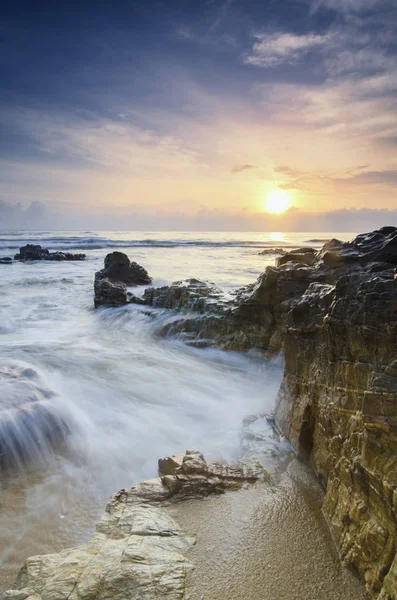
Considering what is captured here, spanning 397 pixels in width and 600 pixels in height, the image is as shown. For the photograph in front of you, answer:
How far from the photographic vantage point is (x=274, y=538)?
11.7 feet

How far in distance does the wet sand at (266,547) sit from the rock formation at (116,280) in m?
11.4

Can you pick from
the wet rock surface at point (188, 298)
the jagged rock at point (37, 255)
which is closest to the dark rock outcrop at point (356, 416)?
the wet rock surface at point (188, 298)

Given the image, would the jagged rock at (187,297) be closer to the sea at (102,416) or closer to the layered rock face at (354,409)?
the sea at (102,416)

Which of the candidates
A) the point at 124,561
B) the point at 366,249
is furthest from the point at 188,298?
the point at 124,561

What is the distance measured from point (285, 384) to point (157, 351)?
531 cm

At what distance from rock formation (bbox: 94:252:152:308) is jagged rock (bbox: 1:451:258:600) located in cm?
1134

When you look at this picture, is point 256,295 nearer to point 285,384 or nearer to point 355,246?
point 355,246

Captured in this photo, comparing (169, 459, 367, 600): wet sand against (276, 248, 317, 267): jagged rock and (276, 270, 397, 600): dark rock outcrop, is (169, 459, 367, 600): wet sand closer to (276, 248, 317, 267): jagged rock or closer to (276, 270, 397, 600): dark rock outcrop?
(276, 270, 397, 600): dark rock outcrop

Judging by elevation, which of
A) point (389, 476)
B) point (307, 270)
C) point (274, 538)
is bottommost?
point (274, 538)

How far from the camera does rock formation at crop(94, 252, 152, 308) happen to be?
15148 mm

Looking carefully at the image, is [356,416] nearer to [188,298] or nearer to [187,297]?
[188,298]

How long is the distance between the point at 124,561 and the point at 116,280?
16.0m

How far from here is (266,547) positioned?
11.3 feet

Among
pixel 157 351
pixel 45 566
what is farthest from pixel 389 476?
pixel 157 351
